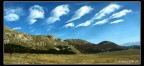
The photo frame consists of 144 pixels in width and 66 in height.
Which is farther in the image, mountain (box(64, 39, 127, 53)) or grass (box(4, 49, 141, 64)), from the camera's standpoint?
mountain (box(64, 39, 127, 53))

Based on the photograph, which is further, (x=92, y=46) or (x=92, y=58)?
(x=92, y=46)

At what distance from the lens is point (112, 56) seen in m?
64.9

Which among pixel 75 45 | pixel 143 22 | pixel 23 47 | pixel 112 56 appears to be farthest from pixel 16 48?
pixel 143 22

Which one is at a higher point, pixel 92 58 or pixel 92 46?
pixel 92 46

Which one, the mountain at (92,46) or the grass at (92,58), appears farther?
the mountain at (92,46)

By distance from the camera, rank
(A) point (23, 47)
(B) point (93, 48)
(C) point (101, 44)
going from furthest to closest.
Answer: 1. (A) point (23, 47)
2. (B) point (93, 48)
3. (C) point (101, 44)

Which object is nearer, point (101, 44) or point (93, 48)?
point (101, 44)

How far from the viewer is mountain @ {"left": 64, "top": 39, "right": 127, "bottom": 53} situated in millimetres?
56719

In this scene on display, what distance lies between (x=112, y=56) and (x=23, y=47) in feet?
97.5

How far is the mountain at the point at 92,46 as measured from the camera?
5672 cm

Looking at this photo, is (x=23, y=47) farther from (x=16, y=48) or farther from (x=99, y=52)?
(x=99, y=52)

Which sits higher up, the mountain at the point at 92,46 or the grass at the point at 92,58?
the mountain at the point at 92,46

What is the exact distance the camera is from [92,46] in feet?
192

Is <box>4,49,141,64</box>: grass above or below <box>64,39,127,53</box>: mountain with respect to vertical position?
below
